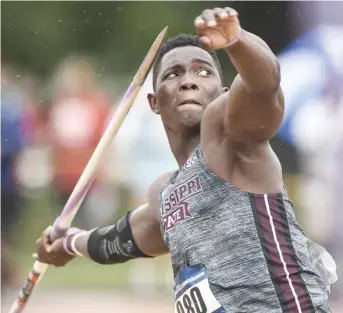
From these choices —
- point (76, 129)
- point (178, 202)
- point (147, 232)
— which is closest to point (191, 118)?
point (178, 202)

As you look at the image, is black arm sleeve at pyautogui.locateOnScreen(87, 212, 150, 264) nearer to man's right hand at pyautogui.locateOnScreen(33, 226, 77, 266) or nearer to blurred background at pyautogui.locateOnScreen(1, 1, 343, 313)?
man's right hand at pyautogui.locateOnScreen(33, 226, 77, 266)

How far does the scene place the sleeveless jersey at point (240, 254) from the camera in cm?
394

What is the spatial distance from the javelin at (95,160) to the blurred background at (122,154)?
354 cm

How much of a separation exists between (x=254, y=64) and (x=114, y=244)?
1.93 m

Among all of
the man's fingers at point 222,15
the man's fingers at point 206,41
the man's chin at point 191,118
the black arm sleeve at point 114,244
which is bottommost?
the man's fingers at point 206,41

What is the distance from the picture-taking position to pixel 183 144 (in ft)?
14.6

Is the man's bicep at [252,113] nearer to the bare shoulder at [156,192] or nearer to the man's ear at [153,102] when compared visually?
the man's ear at [153,102]

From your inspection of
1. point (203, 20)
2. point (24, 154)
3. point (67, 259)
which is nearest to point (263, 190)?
point (203, 20)

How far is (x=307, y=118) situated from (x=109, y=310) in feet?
8.80

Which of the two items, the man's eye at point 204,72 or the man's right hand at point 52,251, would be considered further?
the man's right hand at point 52,251

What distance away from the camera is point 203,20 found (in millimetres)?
3350

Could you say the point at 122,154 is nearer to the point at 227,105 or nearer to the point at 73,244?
the point at 73,244

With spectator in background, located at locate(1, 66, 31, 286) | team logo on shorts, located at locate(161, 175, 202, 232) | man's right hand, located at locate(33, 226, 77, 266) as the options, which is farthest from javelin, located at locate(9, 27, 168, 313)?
spectator in background, located at locate(1, 66, 31, 286)

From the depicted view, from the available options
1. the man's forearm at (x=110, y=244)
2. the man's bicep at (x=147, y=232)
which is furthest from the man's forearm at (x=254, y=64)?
the man's forearm at (x=110, y=244)
